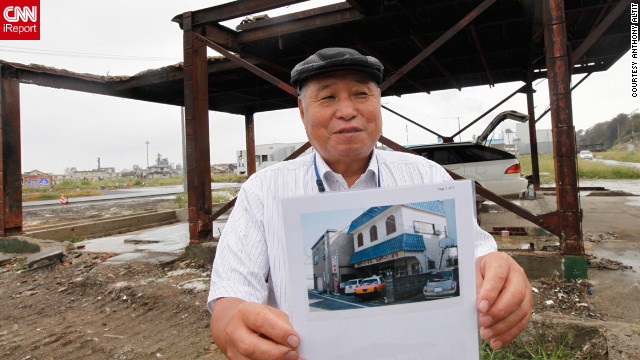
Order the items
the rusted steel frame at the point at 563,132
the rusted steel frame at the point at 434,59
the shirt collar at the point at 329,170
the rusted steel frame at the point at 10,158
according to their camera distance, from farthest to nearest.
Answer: the rusted steel frame at the point at 10,158 < the rusted steel frame at the point at 434,59 < the rusted steel frame at the point at 563,132 < the shirt collar at the point at 329,170

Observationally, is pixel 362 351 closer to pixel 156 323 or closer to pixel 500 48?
pixel 156 323

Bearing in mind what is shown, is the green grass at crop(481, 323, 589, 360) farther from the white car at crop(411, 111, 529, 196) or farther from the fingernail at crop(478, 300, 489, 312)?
the white car at crop(411, 111, 529, 196)

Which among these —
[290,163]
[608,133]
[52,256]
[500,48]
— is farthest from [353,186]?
[608,133]

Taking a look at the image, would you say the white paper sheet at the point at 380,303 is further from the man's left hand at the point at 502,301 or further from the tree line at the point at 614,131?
the tree line at the point at 614,131

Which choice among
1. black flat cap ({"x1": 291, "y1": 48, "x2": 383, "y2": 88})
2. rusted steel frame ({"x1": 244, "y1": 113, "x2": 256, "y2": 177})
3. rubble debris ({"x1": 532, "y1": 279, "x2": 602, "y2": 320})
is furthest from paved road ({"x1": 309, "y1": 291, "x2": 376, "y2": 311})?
rusted steel frame ({"x1": 244, "y1": 113, "x2": 256, "y2": 177})

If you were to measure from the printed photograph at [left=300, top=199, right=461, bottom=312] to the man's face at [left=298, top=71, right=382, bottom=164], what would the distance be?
0.42 m

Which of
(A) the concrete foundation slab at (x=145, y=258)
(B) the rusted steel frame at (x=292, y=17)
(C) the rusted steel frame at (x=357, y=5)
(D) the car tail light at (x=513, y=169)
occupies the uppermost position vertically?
(B) the rusted steel frame at (x=292, y=17)

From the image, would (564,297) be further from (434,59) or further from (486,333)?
(434,59)

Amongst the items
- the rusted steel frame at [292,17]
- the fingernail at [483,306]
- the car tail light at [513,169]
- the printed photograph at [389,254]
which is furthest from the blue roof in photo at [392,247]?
the car tail light at [513,169]

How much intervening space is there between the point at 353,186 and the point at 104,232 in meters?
9.53

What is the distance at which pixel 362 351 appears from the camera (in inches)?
32.5

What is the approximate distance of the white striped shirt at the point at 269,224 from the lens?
1.11 meters

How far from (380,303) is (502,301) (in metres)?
0.31

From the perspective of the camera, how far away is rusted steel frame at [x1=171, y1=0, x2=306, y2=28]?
4.70 metres
